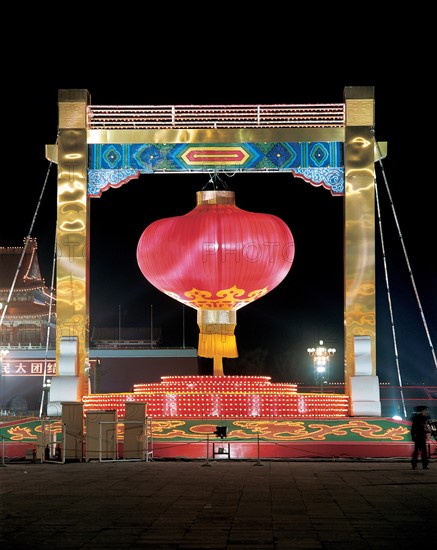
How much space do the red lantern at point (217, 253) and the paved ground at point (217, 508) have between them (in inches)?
276

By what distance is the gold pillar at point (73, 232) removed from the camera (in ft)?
70.2

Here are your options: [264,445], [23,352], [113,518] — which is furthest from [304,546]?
[23,352]

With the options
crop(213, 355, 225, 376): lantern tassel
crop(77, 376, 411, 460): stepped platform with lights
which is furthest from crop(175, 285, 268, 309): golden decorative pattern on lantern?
crop(77, 376, 411, 460): stepped platform with lights

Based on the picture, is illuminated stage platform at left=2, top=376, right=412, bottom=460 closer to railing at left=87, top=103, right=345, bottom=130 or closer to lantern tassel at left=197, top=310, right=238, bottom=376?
lantern tassel at left=197, top=310, right=238, bottom=376

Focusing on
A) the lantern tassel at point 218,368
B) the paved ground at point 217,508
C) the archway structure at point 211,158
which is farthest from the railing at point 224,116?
the paved ground at point 217,508

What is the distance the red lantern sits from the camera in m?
20.2

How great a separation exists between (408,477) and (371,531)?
16.9 feet

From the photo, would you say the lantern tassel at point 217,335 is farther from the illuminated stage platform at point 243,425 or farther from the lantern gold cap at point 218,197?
the lantern gold cap at point 218,197

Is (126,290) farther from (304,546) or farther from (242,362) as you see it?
(304,546)

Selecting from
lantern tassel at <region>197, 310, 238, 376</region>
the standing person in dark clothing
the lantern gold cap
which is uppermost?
the lantern gold cap

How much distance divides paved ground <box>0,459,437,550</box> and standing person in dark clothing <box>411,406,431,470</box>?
51 cm

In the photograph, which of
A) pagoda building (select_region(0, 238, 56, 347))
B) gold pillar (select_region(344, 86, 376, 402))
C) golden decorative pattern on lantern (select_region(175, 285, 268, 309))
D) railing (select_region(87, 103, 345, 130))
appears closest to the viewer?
golden decorative pattern on lantern (select_region(175, 285, 268, 309))

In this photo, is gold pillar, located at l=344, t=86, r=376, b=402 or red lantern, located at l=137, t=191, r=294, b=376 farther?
gold pillar, located at l=344, t=86, r=376, b=402

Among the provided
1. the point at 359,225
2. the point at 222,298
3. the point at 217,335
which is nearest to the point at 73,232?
the point at 222,298
